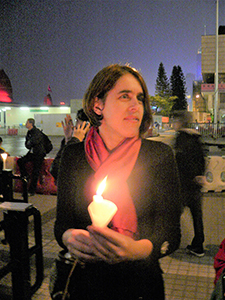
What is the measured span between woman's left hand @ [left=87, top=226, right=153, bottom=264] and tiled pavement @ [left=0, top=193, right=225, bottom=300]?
225 centimetres

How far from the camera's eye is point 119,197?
130cm

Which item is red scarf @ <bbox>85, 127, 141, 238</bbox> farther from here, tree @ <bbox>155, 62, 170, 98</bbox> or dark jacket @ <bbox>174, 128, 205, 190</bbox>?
tree @ <bbox>155, 62, 170, 98</bbox>

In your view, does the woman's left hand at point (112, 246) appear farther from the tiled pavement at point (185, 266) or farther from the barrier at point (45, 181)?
the barrier at point (45, 181)

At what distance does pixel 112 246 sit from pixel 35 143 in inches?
269

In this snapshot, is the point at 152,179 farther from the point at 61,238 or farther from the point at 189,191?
the point at 189,191

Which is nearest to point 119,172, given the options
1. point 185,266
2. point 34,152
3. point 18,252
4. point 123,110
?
point 123,110

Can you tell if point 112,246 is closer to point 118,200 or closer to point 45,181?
point 118,200

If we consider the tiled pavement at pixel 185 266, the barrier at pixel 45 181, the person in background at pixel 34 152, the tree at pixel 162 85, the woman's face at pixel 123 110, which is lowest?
the tiled pavement at pixel 185 266

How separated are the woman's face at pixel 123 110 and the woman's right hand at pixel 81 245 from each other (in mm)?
495

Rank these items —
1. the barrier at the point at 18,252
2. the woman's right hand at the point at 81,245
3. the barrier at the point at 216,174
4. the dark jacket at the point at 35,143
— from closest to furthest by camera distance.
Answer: the woman's right hand at the point at 81,245, the barrier at the point at 18,252, the dark jacket at the point at 35,143, the barrier at the point at 216,174

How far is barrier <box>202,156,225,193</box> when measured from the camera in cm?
789

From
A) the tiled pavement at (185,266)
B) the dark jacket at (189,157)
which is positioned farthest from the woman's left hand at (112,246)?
the dark jacket at (189,157)

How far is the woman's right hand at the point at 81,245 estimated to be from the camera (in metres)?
1.15

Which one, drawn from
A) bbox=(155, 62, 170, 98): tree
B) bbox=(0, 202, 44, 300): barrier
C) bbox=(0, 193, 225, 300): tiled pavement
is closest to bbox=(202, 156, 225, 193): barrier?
bbox=(0, 193, 225, 300): tiled pavement
